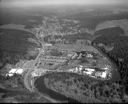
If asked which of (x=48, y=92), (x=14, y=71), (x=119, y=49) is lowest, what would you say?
(x=48, y=92)

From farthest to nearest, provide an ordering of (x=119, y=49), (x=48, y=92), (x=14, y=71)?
(x=119, y=49)
(x=14, y=71)
(x=48, y=92)

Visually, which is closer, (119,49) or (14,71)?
(14,71)

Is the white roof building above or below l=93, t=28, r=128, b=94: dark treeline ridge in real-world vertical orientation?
below

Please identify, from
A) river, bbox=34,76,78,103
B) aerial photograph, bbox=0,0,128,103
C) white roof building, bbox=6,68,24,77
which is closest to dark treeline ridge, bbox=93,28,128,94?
aerial photograph, bbox=0,0,128,103

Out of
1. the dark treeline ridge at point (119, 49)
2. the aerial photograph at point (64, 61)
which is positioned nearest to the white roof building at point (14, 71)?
the aerial photograph at point (64, 61)

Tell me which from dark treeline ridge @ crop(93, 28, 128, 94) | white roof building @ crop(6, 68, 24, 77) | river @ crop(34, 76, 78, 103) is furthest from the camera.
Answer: white roof building @ crop(6, 68, 24, 77)

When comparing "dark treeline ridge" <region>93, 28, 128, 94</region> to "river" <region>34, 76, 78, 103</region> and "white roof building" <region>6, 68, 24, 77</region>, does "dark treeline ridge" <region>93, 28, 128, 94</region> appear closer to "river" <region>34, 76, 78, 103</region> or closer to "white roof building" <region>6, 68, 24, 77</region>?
"river" <region>34, 76, 78, 103</region>

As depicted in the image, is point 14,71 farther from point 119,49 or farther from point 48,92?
point 119,49

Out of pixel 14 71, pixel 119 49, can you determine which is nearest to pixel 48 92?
pixel 14 71
